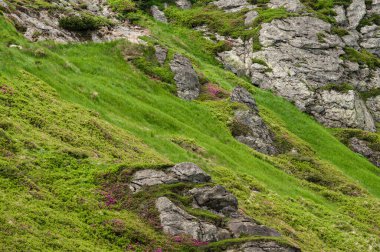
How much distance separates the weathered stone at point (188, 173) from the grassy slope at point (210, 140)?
6158 mm

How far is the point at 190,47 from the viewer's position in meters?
82.0

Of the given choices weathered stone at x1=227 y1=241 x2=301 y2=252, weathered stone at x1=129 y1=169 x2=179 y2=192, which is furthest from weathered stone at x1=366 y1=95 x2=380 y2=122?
weathered stone at x1=227 y1=241 x2=301 y2=252

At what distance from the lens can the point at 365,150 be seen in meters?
65.4

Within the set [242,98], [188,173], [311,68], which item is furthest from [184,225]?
[311,68]

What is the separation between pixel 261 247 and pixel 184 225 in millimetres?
3665

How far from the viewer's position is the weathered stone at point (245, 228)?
22.5 m

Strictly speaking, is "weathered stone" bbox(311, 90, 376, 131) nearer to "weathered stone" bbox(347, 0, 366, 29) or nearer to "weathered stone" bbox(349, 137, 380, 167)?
"weathered stone" bbox(349, 137, 380, 167)

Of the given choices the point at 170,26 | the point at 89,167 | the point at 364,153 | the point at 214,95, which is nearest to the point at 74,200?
the point at 89,167

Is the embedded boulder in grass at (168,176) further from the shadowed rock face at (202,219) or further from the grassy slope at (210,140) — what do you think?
the grassy slope at (210,140)

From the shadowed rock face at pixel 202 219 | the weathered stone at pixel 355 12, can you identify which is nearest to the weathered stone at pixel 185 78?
the shadowed rock face at pixel 202 219

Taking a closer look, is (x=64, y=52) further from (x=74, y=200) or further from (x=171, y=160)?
(x=74, y=200)

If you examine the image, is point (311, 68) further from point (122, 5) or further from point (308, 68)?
point (122, 5)

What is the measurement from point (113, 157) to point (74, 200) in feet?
25.1

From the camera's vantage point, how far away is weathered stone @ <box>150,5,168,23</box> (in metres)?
93.3
